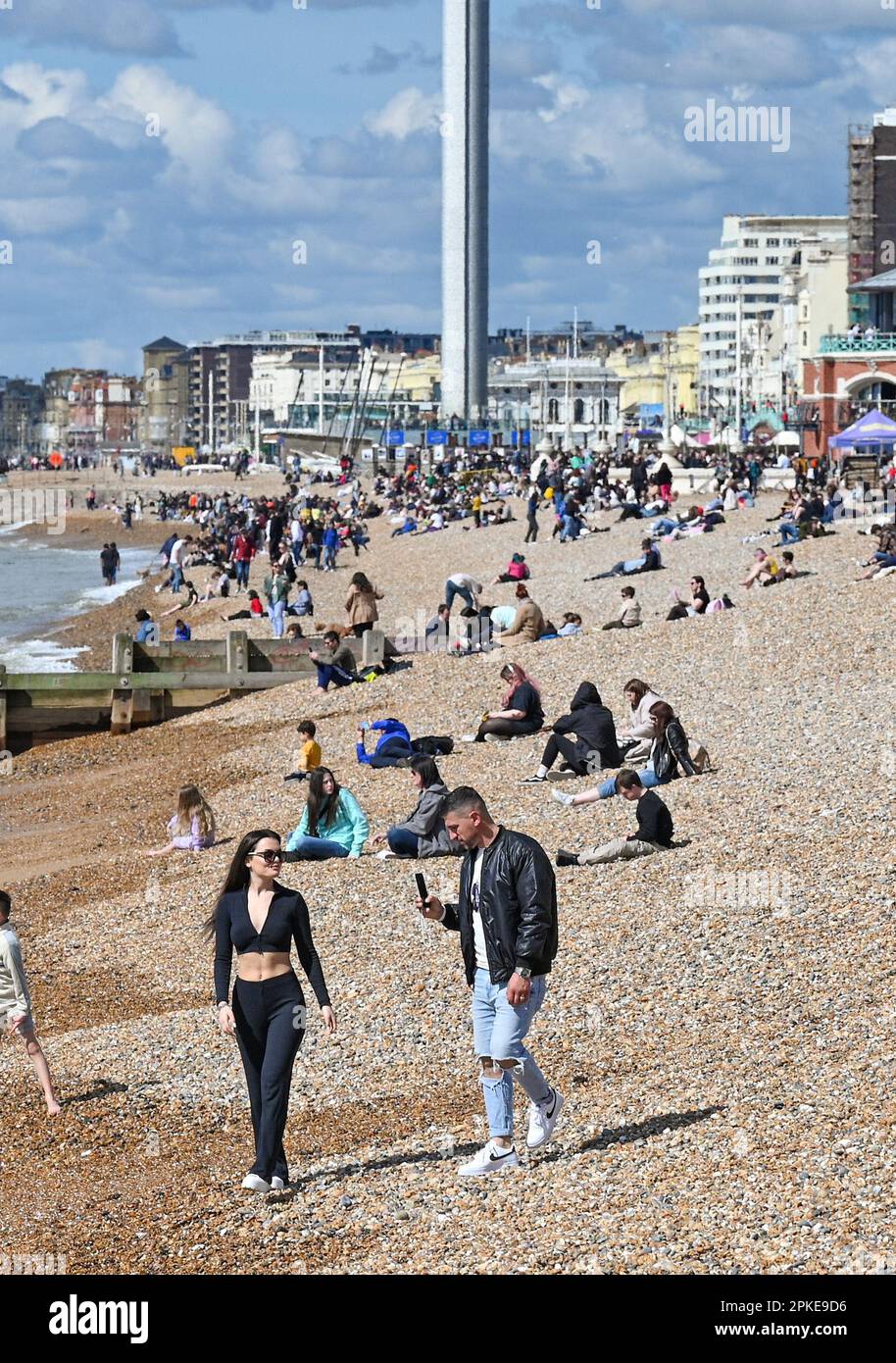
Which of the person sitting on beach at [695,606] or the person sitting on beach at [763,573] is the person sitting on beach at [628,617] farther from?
the person sitting on beach at [763,573]

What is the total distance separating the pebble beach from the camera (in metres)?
7.88

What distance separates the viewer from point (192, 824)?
16984mm

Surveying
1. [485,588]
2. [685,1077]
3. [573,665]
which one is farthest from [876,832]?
[485,588]

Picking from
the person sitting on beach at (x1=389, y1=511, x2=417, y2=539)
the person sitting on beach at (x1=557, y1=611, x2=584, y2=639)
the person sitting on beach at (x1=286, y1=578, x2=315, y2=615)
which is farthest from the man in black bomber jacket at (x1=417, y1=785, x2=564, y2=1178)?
the person sitting on beach at (x1=389, y1=511, x2=417, y2=539)

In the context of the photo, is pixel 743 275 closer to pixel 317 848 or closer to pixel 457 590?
pixel 457 590

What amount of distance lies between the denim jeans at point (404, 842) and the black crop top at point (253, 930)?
6505 millimetres

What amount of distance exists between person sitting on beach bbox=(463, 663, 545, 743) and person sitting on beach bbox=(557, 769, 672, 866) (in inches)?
211

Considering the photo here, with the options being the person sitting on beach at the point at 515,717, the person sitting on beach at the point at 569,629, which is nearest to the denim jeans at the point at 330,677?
the person sitting on beach at the point at 569,629

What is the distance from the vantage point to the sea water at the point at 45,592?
37875 mm

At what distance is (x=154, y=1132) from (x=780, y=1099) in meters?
2.96

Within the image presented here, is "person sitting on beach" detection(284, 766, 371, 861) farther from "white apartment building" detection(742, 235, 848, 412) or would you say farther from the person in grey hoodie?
"white apartment building" detection(742, 235, 848, 412)

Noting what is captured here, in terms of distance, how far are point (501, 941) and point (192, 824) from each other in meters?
9.15

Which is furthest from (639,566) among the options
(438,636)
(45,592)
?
(45,592)
